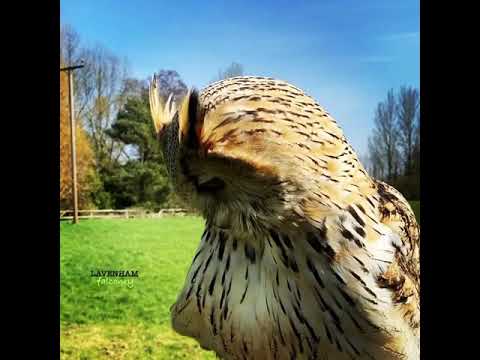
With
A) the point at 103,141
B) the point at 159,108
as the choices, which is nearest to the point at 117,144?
the point at 103,141

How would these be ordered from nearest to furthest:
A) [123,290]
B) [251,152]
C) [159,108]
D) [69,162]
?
[251,152] → [159,108] → [69,162] → [123,290]

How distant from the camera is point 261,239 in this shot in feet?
2.60

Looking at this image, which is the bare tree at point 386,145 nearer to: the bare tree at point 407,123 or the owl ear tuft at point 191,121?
the bare tree at point 407,123

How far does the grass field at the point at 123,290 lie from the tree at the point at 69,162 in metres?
0.07

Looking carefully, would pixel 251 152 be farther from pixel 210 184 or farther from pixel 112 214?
pixel 112 214

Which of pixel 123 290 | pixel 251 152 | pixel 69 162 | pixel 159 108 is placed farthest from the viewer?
pixel 123 290

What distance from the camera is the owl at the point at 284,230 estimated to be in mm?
699

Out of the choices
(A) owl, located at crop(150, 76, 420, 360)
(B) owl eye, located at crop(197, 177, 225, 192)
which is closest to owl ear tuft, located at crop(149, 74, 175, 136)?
(A) owl, located at crop(150, 76, 420, 360)

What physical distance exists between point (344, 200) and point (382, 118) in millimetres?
377

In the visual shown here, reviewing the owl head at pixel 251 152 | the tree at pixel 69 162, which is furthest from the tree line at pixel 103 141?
the owl head at pixel 251 152

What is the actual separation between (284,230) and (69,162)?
0.71 meters

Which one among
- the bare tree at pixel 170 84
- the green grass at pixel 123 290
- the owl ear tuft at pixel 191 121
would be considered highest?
the bare tree at pixel 170 84

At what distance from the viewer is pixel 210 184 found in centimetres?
74

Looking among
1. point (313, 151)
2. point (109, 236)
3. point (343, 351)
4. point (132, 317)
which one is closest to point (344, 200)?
point (313, 151)
